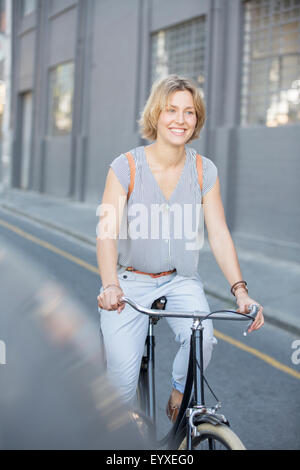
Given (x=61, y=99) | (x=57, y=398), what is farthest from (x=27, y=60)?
(x=57, y=398)

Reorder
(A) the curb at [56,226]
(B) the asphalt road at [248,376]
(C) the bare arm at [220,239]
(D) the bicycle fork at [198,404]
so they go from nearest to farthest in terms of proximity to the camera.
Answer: (D) the bicycle fork at [198,404]
(C) the bare arm at [220,239]
(B) the asphalt road at [248,376]
(A) the curb at [56,226]

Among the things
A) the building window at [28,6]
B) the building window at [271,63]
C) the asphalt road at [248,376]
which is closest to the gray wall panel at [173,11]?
the building window at [271,63]

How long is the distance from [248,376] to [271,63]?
769cm

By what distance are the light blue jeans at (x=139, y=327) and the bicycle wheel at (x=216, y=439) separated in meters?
0.47

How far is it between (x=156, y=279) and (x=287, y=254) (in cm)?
747

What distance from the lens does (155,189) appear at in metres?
2.77

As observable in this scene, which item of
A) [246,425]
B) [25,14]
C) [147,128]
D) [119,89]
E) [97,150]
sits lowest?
[246,425]

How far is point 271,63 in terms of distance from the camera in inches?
430

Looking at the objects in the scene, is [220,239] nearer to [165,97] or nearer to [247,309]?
[247,309]

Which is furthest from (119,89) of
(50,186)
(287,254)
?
(287,254)

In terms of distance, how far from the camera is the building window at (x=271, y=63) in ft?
34.0

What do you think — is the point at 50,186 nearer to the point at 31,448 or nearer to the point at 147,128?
the point at 147,128

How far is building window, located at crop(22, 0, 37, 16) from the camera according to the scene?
76.1 ft

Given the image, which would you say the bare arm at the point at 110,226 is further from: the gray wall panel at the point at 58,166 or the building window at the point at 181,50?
the gray wall panel at the point at 58,166
